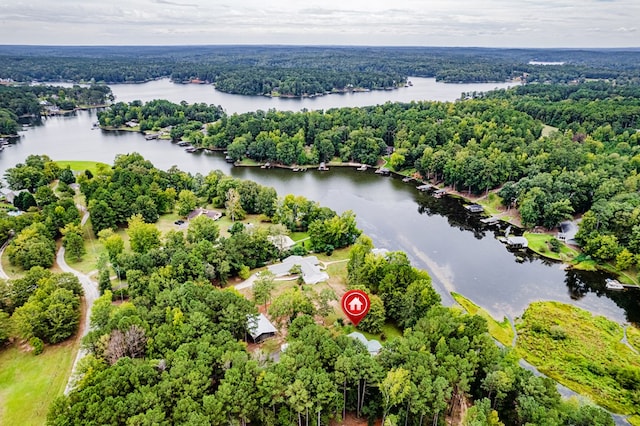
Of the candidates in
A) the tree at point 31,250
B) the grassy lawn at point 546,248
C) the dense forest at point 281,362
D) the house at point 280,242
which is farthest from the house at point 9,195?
the grassy lawn at point 546,248

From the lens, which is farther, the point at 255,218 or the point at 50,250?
the point at 255,218

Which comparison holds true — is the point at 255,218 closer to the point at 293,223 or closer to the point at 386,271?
the point at 293,223

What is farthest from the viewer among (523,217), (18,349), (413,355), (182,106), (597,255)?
(182,106)

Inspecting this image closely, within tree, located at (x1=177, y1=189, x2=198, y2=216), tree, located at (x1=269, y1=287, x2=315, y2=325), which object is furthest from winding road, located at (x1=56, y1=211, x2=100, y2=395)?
tree, located at (x1=177, y1=189, x2=198, y2=216)

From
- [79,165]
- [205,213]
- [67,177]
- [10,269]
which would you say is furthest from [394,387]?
[79,165]

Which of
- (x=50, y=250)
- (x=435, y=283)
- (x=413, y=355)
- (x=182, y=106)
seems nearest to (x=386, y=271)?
(x=435, y=283)

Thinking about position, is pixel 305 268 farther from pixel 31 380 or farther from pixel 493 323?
pixel 31 380
